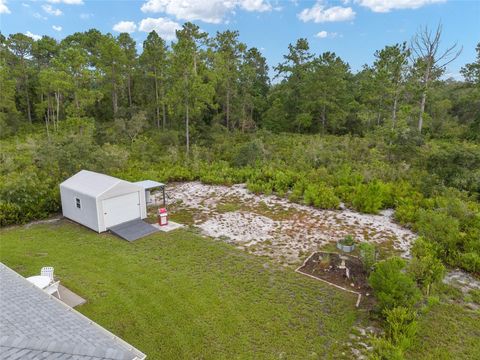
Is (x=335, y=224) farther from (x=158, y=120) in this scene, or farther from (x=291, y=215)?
(x=158, y=120)

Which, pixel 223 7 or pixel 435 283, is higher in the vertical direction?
pixel 223 7

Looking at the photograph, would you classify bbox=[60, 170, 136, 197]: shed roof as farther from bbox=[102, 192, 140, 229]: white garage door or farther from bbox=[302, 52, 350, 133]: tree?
bbox=[302, 52, 350, 133]: tree

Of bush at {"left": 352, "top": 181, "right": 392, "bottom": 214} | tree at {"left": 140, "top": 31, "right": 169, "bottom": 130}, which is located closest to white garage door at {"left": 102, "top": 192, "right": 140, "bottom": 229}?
bush at {"left": 352, "top": 181, "right": 392, "bottom": 214}

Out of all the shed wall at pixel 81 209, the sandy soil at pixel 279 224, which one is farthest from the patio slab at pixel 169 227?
the shed wall at pixel 81 209

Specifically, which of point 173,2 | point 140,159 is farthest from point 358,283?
point 140,159

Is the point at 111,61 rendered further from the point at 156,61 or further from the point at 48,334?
→ the point at 48,334

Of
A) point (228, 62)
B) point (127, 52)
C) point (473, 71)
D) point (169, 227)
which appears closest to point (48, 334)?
point (169, 227)
